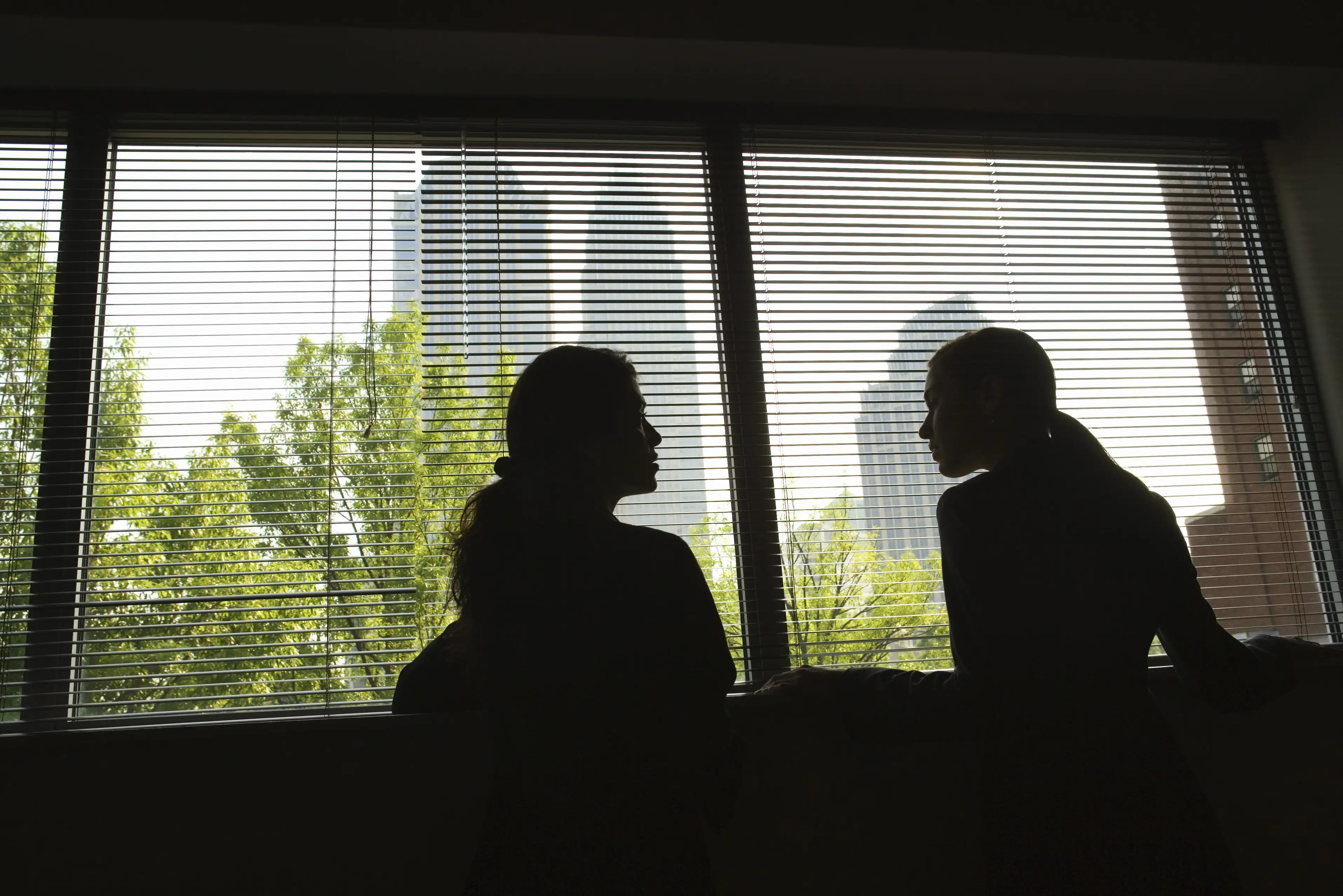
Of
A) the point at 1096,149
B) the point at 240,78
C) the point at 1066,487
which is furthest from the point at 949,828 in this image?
the point at 240,78

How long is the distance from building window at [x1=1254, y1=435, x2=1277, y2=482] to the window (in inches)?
0.5

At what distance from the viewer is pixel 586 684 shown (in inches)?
46.6

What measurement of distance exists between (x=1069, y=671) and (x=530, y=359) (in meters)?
1.35

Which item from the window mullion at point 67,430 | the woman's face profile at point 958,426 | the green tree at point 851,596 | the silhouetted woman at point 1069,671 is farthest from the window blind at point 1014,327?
the window mullion at point 67,430

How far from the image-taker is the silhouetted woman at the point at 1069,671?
1.33 m

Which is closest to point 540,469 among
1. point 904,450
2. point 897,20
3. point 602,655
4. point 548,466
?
point 548,466

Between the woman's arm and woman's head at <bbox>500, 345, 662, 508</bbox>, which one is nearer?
woman's head at <bbox>500, 345, 662, 508</bbox>

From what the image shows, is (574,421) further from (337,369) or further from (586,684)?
(337,369)

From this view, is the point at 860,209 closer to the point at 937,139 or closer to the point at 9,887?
the point at 937,139

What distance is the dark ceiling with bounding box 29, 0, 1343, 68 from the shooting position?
1949 mm

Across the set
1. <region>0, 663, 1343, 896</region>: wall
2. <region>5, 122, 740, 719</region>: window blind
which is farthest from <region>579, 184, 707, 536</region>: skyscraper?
<region>0, 663, 1343, 896</region>: wall

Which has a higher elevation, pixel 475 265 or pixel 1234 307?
pixel 475 265

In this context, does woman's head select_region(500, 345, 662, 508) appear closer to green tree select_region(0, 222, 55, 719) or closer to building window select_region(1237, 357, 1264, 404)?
green tree select_region(0, 222, 55, 719)

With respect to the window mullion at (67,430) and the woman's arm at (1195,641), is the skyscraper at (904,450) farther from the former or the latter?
the window mullion at (67,430)
